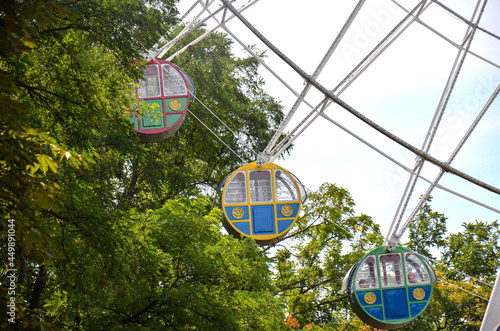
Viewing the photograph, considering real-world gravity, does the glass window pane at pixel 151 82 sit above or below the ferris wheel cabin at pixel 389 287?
above

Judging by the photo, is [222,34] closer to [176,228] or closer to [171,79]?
[171,79]

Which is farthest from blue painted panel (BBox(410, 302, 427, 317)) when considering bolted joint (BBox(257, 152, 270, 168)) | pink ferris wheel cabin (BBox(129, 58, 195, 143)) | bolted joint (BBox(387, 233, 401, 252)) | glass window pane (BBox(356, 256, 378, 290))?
pink ferris wheel cabin (BBox(129, 58, 195, 143))

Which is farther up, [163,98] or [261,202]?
[163,98]

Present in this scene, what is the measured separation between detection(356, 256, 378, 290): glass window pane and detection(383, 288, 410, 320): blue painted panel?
0.32 meters

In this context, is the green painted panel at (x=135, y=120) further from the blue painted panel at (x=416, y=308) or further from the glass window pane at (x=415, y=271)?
the blue painted panel at (x=416, y=308)

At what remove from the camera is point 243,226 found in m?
13.0

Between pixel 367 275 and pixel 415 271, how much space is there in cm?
104

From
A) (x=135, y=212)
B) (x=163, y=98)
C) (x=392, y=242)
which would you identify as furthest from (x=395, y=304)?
(x=163, y=98)

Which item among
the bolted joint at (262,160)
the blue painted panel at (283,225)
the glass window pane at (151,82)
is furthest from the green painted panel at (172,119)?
the blue painted panel at (283,225)

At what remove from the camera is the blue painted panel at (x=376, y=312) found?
1309 cm

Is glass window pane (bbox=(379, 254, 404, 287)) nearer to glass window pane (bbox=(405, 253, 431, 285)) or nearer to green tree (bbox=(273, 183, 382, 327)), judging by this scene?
glass window pane (bbox=(405, 253, 431, 285))

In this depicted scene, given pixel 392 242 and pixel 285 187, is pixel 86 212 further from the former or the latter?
pixel 392 242

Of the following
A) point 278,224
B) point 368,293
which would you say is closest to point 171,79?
point 278,224

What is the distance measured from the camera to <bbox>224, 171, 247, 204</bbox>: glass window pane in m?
13.1
